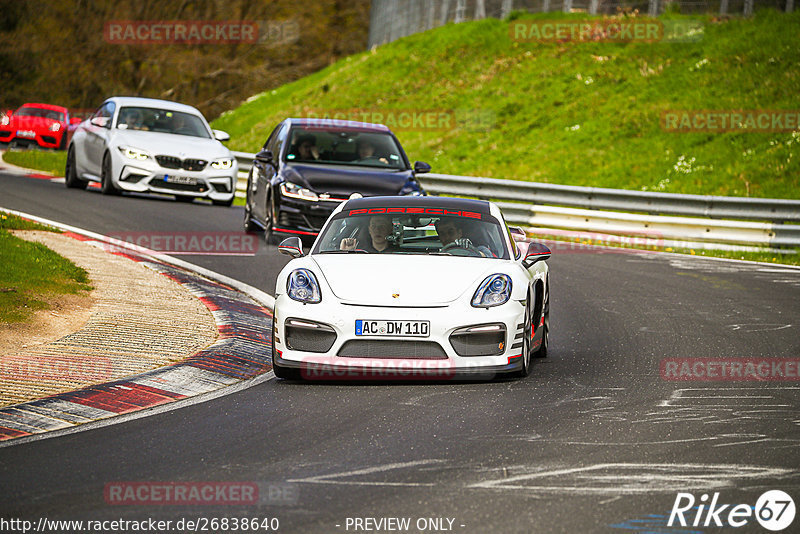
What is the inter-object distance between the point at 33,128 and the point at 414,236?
99.1 feet

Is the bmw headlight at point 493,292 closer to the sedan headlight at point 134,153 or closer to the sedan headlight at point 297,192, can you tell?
the sedan headlight at point 297,192

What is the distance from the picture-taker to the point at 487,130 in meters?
33.6

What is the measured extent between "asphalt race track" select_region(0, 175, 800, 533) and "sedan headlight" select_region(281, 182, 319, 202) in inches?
224

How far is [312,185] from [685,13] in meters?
21.5

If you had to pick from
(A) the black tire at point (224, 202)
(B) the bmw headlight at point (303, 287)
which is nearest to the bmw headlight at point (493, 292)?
(B) the bmw headlight at point (303, 287)

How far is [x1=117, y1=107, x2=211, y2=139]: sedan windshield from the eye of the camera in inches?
830

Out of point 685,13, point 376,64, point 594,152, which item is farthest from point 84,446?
point 376,64

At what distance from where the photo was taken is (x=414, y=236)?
383 inches

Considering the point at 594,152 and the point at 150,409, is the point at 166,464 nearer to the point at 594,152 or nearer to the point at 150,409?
the point at 150,409

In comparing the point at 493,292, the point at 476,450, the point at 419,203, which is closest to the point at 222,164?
the point at 419,203

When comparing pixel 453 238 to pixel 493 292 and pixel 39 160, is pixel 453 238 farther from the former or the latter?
pixel 39 160

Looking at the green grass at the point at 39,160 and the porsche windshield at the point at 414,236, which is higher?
the porsche windshield at the point at 414,236

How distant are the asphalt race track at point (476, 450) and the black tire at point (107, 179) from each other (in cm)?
1216

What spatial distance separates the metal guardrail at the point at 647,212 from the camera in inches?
739
